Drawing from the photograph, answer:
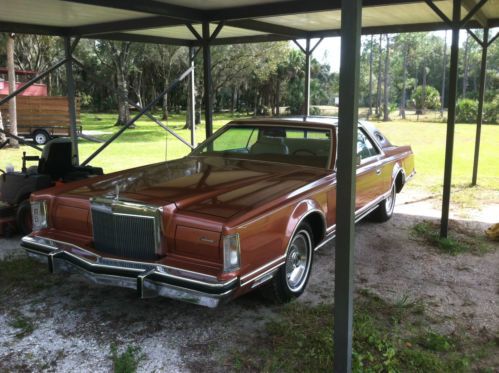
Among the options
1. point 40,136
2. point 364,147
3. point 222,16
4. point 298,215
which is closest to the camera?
point 298,215

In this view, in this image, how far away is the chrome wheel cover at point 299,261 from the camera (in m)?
4.12

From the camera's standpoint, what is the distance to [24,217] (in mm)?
5922

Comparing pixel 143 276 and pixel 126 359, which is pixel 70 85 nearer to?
pixel 143 276

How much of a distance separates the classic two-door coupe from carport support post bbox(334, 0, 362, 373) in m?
0.74

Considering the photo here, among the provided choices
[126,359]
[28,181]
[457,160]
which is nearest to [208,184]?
[126,359]

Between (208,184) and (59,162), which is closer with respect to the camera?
(208,184)

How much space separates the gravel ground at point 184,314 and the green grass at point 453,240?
21cm

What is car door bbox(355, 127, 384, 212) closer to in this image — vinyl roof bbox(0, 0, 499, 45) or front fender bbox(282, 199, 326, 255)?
front fender bbox(282, 199, 326, 255)

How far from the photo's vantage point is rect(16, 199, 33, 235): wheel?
5859mm

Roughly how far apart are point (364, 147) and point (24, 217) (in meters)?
4.27

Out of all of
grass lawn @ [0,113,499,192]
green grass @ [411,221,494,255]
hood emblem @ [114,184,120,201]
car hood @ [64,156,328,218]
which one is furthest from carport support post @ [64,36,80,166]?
green grass @ [411,221,494,255]

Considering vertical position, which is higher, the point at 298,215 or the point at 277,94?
the point at 277,94

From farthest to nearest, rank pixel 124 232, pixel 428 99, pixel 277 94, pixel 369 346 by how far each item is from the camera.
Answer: pixel 428 99 → pixel 277 94 → pixel 124 232 → pixel 369 346

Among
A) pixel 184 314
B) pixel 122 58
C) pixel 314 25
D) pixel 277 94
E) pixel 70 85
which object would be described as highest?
pixel 122 58
